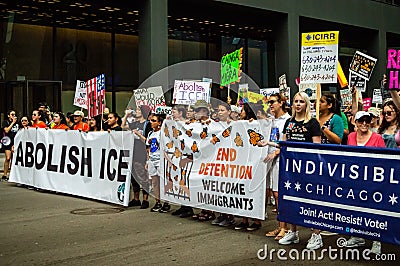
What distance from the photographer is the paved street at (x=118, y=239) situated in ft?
21.4

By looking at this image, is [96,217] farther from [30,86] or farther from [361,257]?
[30,86]

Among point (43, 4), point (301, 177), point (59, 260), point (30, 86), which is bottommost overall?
point (59, 260)

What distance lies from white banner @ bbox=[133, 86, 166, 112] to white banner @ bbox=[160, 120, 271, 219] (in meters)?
3.26

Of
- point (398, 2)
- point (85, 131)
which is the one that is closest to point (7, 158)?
point (85, 131)

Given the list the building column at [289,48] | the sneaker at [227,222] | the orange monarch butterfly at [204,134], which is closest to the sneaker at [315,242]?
the sneaker at [227,222]

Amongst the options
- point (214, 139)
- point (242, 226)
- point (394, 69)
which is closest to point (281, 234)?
point (242, 226)

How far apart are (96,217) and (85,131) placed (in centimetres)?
256

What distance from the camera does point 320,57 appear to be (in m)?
8.98

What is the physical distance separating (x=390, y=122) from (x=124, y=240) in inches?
146

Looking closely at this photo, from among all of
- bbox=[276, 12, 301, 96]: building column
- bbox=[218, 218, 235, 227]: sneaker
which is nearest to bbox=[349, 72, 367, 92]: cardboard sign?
bbox=[218, 218, 235, 227]: sneaker

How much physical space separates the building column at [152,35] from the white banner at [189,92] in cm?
569

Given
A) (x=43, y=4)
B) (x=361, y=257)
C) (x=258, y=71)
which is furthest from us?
(x=258, y=71)

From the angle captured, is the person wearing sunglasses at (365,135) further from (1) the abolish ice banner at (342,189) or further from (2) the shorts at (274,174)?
(2) the shorts at (274,174)

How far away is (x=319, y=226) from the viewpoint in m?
Result: 6.46
